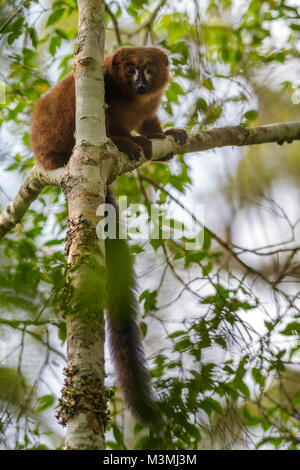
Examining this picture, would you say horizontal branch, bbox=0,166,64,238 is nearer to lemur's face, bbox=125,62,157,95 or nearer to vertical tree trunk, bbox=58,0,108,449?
vertical tree trunk, bbox=58,0,108,449

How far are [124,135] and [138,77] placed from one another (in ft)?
2.44

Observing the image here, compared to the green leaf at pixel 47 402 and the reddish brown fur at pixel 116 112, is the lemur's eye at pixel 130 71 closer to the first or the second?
the reddish brown fur at pixel 116 112

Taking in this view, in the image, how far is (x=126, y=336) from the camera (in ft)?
11.0

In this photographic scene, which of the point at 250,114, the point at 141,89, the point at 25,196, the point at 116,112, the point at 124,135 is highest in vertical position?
the point at 141,89

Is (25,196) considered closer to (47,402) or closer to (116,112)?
(116,112)

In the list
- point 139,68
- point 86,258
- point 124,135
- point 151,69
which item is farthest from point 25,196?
point 86,258

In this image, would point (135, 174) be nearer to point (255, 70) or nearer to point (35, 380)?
point (255, 70)

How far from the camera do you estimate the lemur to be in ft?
10.2

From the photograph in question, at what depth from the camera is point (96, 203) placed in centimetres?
226

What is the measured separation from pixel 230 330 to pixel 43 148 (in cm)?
217

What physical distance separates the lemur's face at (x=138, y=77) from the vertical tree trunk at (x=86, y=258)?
53.9 inches

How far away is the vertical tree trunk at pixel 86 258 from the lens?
1.70m

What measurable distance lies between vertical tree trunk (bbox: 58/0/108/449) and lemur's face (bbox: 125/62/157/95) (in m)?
1.37

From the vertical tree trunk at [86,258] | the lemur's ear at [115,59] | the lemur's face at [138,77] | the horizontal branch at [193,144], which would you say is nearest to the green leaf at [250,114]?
the horizontal branch at [193,144]
